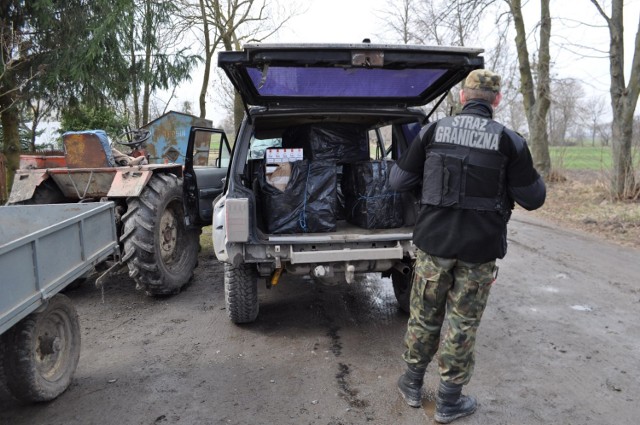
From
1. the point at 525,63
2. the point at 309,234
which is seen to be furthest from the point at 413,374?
the point at 525,63

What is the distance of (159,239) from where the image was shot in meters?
5.16

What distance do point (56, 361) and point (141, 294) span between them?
2.30 meters

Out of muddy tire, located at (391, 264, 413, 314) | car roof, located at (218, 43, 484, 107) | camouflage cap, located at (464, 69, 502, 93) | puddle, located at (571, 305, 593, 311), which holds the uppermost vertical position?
car roof, located at (218, 43, 484, 107)

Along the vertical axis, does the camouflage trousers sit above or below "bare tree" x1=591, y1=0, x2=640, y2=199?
below

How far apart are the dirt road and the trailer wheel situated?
156 millimetres

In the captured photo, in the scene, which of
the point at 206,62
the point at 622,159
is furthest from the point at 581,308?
the point at 206,62

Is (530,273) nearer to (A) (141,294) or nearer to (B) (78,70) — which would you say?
(A) (141,294)

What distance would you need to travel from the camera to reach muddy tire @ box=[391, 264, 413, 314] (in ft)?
15.2

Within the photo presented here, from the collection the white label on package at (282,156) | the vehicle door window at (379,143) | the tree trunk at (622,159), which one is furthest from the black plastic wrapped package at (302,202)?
the tree trunk at (622,159)

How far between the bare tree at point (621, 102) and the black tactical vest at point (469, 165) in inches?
390

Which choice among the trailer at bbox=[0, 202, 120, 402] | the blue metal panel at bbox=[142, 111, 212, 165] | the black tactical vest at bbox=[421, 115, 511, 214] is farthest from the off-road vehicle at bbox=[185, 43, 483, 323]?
the blue metal panel at bbox=[142, 111, 212, 165]

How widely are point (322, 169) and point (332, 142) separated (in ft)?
2.49

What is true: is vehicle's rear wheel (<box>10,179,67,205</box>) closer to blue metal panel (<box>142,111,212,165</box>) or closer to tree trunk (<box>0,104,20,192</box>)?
blue metal panel (<box>142,111,212,165</box>)

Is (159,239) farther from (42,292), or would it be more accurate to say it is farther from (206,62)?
(206,62)
